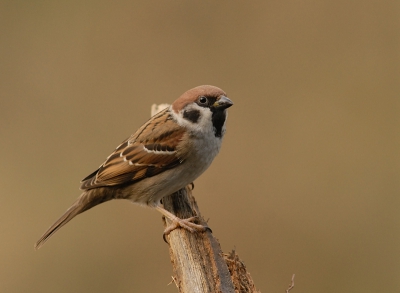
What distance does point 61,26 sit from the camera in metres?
7.07

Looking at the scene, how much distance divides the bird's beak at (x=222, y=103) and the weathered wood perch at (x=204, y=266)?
674 mm

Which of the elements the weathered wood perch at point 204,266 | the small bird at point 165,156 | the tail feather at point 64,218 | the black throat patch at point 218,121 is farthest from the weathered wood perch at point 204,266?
the tail feather at point 64,218

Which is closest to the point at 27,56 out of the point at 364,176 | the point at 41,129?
the point at 41,129

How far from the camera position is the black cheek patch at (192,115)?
10.8 feet

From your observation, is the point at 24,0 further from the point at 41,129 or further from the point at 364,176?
the point at 364,176

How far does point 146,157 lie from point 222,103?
60 cm

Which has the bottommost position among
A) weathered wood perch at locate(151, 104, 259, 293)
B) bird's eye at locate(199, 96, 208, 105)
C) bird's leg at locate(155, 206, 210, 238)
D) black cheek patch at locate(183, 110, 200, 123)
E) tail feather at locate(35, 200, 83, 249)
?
weathered wood perch at locate(151, 104, 259, 293)

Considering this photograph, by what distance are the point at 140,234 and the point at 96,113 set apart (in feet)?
6.04

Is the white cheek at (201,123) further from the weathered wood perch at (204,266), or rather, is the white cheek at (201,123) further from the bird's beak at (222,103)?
the weathered wood perch at (204,266)

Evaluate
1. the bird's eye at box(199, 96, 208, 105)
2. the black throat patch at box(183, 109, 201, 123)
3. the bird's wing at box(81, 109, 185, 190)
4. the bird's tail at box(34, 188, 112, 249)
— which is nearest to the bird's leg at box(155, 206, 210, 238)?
the bird's wing at box(81, 109, 185, 190)

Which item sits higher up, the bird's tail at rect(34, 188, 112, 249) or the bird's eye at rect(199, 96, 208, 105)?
the bird's eye at rect(199, 96, 208, 105)

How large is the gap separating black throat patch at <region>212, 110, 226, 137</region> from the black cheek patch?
4.0 inches

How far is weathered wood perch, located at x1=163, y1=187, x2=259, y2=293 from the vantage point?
8.45 ft

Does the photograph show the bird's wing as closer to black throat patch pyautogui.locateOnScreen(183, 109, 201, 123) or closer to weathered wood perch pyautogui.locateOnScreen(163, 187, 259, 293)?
black throat patch pyautogui.locateOnScreen(183, 109, 201, 123)
